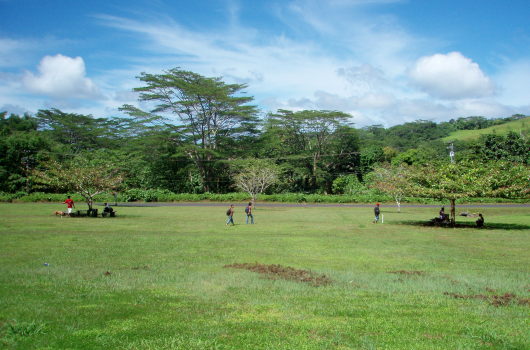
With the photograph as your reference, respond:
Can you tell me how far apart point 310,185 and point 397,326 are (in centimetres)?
7765

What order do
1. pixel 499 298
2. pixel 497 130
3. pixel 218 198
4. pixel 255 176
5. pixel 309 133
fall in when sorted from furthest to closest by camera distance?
pixel 497 130 < pixel 309 133 < pixel 218 198 < pixel 255 176 < pixel 499 298

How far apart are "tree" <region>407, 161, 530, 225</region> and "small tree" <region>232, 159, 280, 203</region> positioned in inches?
1083

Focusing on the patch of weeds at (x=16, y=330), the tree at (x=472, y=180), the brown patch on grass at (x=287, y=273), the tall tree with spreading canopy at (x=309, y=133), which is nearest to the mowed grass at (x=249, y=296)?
the patch of weeds at (x=16, y=330)

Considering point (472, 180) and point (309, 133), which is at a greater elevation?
point (309, 133)

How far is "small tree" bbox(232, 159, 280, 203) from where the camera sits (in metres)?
59.6

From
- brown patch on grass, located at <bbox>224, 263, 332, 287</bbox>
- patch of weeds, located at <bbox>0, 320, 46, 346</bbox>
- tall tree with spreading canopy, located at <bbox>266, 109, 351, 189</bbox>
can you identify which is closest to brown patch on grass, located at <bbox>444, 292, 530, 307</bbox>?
brown patch on grass, located at <bbox>224, 263, 332, 287</bbox>

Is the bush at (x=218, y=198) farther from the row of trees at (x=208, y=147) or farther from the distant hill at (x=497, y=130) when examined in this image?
the distant hill at (x=497, y=130)

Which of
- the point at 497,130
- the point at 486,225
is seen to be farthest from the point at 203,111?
the point at 497,130

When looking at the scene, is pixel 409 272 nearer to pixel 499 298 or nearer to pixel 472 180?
pixel 499 298

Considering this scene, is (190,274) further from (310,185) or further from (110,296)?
(310,185)

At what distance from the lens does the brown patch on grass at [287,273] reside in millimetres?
12242

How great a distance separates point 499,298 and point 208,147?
67.7 meters

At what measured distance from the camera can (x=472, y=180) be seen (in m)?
31.0

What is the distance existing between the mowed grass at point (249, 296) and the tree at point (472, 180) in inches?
414
